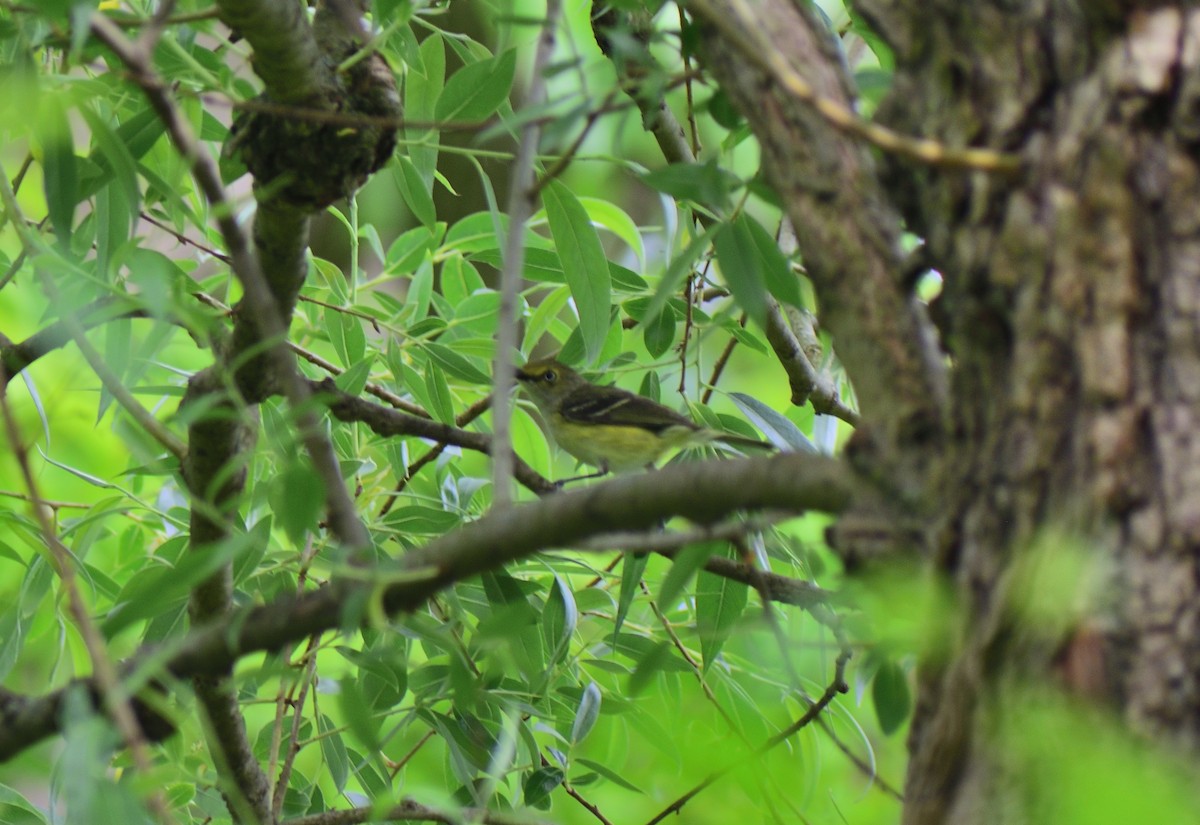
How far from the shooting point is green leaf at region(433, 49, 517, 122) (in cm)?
174

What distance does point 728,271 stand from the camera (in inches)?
50.7

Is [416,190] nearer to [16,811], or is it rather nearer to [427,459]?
[427,459]

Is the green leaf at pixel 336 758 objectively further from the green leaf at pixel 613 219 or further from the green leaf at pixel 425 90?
the green leaf at pixel 613 219

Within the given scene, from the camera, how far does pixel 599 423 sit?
4168mm

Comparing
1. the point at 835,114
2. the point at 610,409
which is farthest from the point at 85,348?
the point at 610,409

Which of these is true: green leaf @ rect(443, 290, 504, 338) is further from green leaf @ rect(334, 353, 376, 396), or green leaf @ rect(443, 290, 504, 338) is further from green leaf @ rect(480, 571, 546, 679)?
green leaf @ rect(480, 571, 546, 679)

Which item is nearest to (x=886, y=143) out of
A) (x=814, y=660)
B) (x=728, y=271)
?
(x=728, y=271)

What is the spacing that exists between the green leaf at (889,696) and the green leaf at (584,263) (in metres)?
0.79

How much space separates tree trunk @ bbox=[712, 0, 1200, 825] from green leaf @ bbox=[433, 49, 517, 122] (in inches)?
37.0

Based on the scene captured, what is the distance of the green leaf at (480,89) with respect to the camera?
5.70ft

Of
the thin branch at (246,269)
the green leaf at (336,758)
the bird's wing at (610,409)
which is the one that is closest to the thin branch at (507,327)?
the thin branch at (246,269)

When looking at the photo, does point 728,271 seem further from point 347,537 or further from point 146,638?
point 146,638

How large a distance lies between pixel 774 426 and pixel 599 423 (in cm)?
206

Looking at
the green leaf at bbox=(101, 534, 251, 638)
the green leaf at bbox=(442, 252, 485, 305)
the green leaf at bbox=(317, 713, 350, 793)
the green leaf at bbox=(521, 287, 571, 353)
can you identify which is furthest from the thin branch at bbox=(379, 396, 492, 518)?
the green leaf at bbox=(101, 534, 251, 638)
